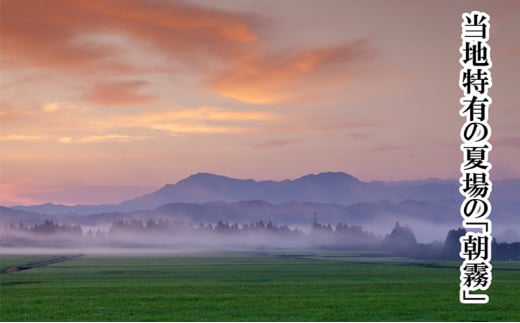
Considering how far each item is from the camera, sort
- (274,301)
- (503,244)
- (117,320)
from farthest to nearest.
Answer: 1. (503,244)
2. (274,301)
3. (117,320)

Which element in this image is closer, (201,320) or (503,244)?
(201,320)

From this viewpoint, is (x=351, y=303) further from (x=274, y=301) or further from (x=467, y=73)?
(x=467, y=73)

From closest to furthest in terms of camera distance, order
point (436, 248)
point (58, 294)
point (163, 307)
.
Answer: point (163, 307)
point (58, 294)
point (436, 248)

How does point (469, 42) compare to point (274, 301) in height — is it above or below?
above

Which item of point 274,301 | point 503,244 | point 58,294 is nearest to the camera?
point 274,301

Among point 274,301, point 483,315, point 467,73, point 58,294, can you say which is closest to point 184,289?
point 58,294

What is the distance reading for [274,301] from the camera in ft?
143

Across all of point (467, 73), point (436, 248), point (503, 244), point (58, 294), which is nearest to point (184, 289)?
point (58, 294)

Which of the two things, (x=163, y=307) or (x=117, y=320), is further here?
(x=163, y=307)

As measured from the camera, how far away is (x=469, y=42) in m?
32.4

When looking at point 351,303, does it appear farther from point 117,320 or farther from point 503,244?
point 503,244

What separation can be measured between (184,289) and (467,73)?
3162cm

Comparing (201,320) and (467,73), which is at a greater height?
(467,73)

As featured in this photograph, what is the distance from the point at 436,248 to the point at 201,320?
162m
